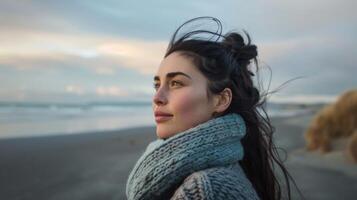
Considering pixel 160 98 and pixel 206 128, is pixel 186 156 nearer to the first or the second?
pixel 206 128

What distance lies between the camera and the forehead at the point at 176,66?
6.79 feet

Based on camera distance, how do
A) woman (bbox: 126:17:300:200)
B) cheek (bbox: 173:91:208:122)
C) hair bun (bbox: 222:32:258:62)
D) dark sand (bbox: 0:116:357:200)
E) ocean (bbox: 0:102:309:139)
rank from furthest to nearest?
ocean (bbox: 0:102:309:139)
dark sand (bbox: 0:116:357:200)
hair bun (bbox: 222:32:258:62)
cheek (bbox: 173:91:208:122)
woman (bbox: 126:17:300:200)

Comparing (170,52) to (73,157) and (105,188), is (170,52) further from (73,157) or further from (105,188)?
(73,157)

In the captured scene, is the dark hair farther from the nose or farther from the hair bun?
the nose

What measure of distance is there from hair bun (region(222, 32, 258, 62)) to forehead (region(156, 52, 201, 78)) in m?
0.27

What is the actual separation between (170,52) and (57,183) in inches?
198

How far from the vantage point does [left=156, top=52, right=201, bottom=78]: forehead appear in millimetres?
2070

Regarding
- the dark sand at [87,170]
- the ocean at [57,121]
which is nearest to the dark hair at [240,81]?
the dark sand at [87,170]

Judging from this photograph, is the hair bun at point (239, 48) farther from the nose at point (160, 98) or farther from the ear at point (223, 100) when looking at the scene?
the nose at point (160, 98)

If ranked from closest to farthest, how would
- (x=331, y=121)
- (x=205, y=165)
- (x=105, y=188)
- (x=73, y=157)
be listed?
(x=205, y=165) < (x=105, y=188) < (x=73, y=157) < (x=331, y=121)

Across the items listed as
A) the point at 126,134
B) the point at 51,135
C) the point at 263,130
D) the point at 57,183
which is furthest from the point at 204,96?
the point at 126,134

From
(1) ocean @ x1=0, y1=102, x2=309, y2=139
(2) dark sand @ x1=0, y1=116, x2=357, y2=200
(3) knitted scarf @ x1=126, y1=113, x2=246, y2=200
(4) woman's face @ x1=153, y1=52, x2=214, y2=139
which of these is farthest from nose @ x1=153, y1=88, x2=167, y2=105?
(1) ocean @ x1=0, y1=102, x2=309, y2=139

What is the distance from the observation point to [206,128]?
1887mm

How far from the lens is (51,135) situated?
1300 centimetres
